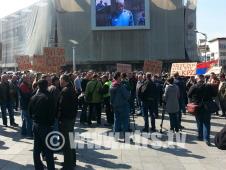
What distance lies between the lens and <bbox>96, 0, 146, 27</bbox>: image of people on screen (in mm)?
48625

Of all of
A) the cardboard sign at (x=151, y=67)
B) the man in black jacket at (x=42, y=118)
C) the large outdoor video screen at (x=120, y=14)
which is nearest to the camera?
the man in black jacket at (x=42, y=118)

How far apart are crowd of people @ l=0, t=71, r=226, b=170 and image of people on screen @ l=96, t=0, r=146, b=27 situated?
97.4 ft

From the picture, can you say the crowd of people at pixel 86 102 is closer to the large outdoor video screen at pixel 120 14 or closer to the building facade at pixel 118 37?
the large outdoor video screen at pixel 120 14

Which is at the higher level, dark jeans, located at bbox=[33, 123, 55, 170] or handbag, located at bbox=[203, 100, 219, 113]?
handbag, located at bbox=[203, 100, 219, 113]

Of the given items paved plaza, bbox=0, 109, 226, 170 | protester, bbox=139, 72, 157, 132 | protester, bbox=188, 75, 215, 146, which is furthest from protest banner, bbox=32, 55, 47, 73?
protester, bbox=188, 75, 215, 146

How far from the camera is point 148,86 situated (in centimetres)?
1287

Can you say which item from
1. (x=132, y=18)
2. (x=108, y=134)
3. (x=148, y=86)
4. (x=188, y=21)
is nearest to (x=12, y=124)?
(x=108, y=134)

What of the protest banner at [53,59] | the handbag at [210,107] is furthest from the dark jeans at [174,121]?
the protest banner at [53,59]

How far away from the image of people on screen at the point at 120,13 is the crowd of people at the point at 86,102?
1168 inches

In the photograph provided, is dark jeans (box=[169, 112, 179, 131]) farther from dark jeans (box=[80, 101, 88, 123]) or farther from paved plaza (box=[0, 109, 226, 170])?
dark jeans (box=[80, 101, 88, 123])

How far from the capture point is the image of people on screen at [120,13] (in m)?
48.6

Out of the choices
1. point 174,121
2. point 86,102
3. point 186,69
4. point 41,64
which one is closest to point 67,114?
point 174,121

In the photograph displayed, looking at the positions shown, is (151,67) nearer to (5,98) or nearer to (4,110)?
(5,98)

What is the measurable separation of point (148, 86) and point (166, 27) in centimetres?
3878
